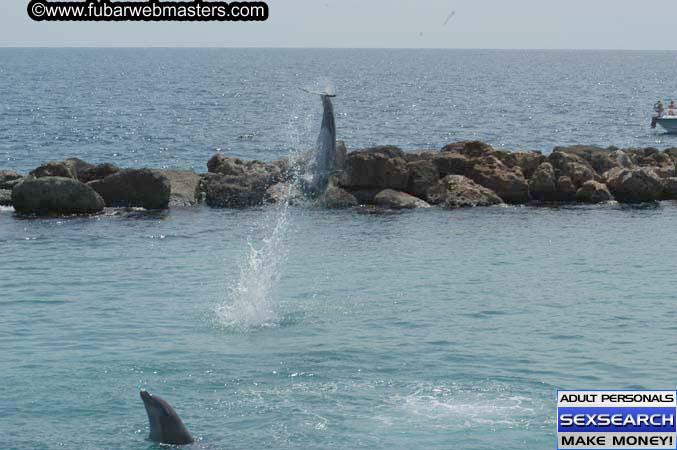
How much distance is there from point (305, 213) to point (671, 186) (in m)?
15.0

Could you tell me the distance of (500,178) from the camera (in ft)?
141

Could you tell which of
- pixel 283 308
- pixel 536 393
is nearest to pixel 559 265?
pixel 283 308

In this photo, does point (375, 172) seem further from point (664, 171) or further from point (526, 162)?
point (664, 171)

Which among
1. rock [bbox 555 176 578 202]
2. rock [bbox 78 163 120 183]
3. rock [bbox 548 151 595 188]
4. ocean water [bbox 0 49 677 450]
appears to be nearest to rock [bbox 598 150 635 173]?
rock [bbox 548 151 595 188]

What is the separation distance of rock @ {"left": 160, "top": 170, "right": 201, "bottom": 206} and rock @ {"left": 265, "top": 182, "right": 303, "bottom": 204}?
2941mm

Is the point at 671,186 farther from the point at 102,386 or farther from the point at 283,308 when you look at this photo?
the point at 102,386

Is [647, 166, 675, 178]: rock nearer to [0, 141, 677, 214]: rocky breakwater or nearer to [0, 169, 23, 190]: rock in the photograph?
[0, 141, 677, 214]: rocky breakwater

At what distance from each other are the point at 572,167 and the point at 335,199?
386 inches

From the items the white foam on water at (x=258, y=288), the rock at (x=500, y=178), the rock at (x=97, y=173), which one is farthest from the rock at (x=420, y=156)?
the rock at (x=97, y=173)

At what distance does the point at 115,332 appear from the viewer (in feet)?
80.7

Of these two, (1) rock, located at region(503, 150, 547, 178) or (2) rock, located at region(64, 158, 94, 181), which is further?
(1) rock, located at region(503, 150, 547, 178)

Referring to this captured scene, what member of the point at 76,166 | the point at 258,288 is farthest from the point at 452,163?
the point at 258,288

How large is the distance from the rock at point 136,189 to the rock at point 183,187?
119 cm

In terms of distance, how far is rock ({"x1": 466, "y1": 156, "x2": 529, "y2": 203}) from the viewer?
42.9m
